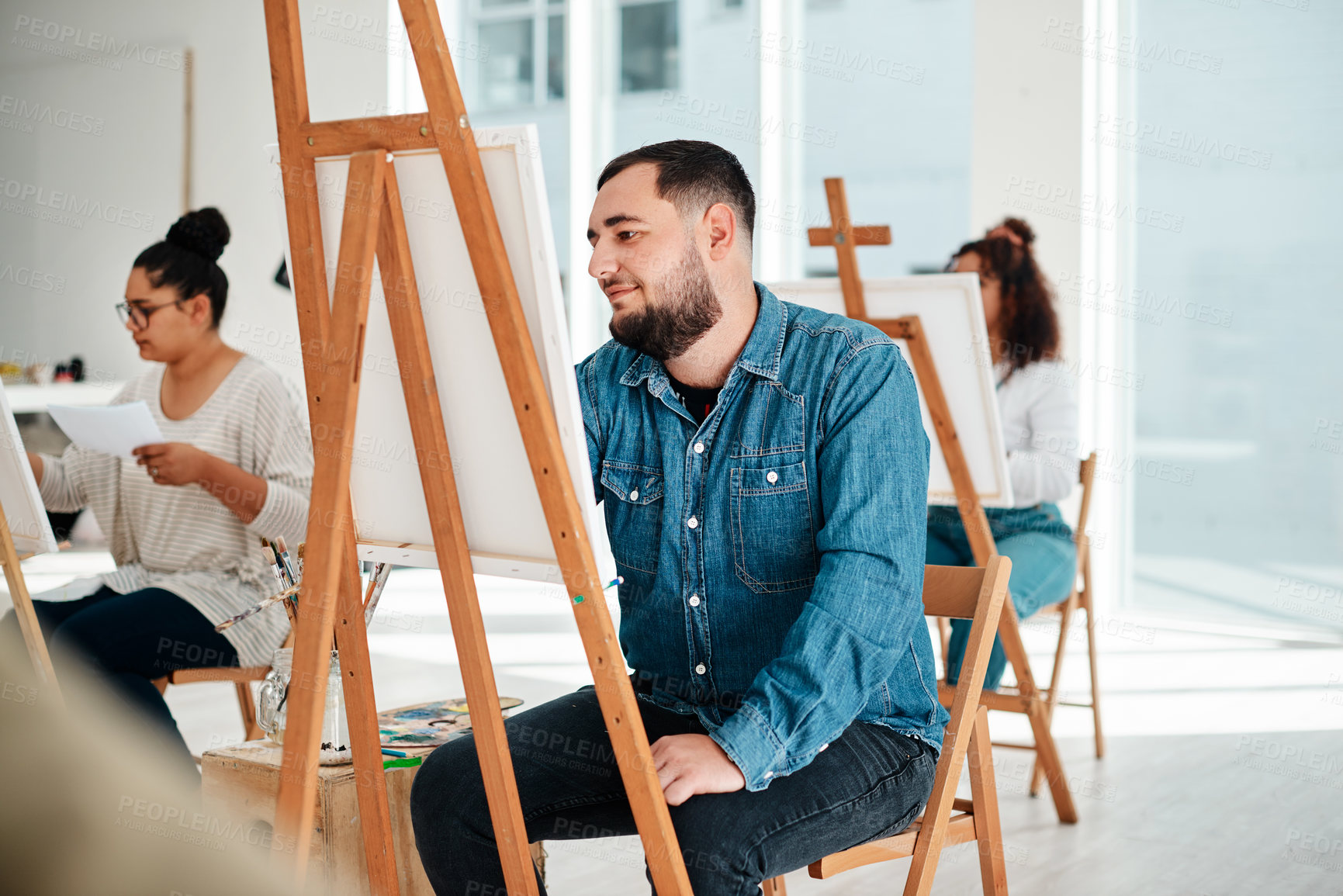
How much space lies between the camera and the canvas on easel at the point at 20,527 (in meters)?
2.09

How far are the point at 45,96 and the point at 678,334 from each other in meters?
6.27

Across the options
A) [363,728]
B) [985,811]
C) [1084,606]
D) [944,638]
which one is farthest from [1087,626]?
[363,728]

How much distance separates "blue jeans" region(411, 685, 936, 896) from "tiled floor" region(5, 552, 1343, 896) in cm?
81

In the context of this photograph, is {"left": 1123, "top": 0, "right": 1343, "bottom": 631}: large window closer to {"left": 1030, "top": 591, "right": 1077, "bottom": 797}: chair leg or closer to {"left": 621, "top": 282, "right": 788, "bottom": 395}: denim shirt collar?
{"left": 1030, "top": 591, "right": 1077, "bottom": 797}: chair leg

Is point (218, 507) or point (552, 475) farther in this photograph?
point (218, 507)

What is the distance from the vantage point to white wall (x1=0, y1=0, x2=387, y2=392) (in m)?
6.20

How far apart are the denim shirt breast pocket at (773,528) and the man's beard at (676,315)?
20 centimetres

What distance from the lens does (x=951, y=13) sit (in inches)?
215

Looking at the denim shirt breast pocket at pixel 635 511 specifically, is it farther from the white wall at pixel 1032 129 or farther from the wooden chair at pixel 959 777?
the white wall at pixel 1032 129

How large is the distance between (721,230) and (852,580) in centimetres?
54

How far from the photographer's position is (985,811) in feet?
5.71

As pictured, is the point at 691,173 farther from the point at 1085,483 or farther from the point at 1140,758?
the point at 1140,758

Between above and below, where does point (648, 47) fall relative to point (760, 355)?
above

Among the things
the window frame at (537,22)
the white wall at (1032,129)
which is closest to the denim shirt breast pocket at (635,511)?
the white wall at (1032,129)
